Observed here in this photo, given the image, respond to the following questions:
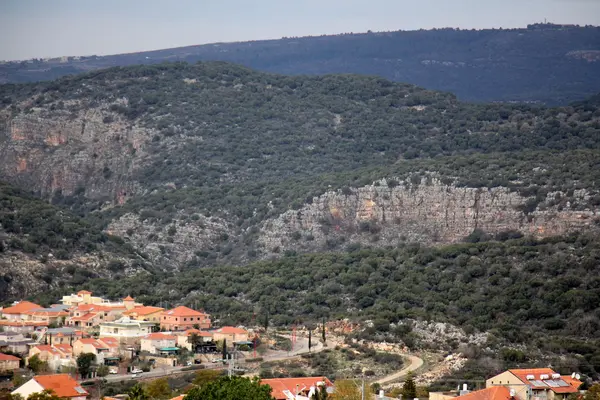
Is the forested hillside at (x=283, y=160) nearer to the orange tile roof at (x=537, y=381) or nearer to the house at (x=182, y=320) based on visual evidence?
the house at (x=182, y=320)

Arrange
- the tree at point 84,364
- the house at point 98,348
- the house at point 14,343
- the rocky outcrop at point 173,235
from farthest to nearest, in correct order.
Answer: the rocky outcrop at point 173,235, the house at point 14,343, the house at point 98,348, the tree at point 84,364

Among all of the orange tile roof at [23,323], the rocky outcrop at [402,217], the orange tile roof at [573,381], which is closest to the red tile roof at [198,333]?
the orange tile roof at [23,323]

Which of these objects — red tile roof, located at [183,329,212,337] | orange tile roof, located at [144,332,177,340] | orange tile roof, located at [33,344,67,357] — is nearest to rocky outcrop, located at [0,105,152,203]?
red tile roof, located at [183,329,212,337]

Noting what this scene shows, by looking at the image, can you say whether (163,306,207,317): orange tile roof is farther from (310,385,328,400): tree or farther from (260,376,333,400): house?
(310,385,328,400): tree

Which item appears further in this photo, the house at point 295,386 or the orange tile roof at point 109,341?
the orange tile roof at point 109,341

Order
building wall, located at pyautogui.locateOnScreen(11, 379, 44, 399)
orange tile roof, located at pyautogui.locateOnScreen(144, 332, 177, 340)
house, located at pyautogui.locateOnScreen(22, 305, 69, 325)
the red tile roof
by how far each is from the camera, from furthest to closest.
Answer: house, located at pyautogui.locateOnScreen(22, 305, 69, 325), the red tile roof, orange tile roof, located at pyautogui.locateOnScreen(144, 332, 177, 340), building wall, located at pyautogui.locateOnScreen(11, 379, 44, 399)
